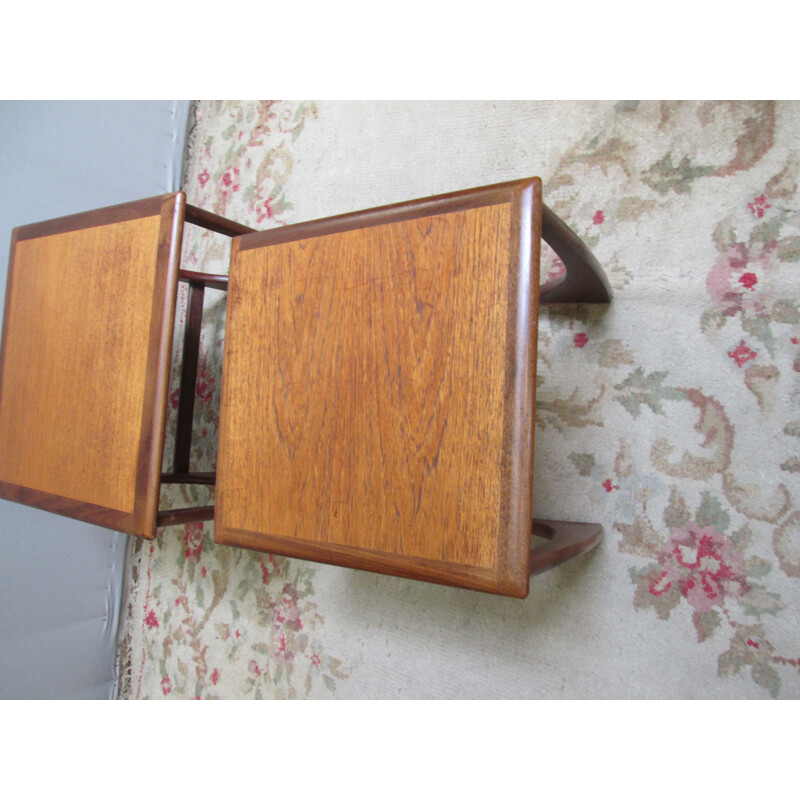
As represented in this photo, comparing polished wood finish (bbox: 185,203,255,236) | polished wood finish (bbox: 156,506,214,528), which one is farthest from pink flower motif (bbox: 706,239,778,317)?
polished wood finish (bbox: 156,506,214,528)

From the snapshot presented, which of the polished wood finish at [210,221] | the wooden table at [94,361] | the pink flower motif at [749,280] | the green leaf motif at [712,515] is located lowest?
the green leaf motif at [712,515]

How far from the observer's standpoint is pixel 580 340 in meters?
0.95

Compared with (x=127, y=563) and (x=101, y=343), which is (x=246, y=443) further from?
(x=127, y=563)

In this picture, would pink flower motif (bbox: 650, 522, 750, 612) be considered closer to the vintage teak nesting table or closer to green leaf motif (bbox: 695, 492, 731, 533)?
green leaf motif (bbox: 695, 492, 731, 533)

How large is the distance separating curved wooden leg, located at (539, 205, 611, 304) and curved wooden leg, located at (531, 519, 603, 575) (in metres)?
0.36

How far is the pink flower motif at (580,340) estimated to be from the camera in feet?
3.12

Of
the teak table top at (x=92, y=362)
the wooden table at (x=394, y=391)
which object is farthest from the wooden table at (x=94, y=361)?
the wooden table at (x=394, y=391)

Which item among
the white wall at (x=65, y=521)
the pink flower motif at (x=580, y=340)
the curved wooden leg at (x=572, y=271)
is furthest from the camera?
the white wall at (x=65, y=521)

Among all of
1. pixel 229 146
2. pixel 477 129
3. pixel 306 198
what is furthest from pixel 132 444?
pixel 229 146

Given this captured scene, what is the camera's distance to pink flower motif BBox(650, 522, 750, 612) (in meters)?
0.82

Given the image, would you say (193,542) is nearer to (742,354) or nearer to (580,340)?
(580,340)

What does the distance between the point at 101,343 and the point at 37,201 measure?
69cm

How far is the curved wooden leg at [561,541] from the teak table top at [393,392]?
117mm

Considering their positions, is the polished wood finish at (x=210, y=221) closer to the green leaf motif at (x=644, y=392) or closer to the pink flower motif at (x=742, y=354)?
the green leaf motif at (x=644, y=392)
